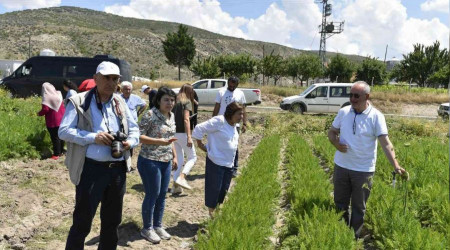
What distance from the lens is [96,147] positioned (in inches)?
118

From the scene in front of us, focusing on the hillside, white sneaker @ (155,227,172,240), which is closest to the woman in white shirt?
white sneaker @ (155,227,172,240)

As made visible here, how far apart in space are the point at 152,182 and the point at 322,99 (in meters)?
15.4

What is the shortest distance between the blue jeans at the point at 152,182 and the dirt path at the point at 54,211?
36 centimetres

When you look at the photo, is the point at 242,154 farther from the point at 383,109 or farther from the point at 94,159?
the point at 383,109

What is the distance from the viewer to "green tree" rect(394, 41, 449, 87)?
48.8 meters

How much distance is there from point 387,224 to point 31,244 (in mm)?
3711

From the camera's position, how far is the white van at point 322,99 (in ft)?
60.0

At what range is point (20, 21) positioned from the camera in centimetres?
8400

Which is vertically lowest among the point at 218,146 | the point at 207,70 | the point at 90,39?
the point at 218,146

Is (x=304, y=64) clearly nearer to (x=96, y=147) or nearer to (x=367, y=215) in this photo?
(x=367, y=215)

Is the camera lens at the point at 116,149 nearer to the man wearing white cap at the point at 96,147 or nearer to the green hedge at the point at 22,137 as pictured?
the man wearing white cap at the point at 96,147

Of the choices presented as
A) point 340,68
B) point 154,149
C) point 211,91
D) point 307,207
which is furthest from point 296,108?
point 340,68

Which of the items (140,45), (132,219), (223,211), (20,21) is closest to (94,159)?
(223,211)

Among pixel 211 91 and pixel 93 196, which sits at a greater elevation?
pixel 211 91
